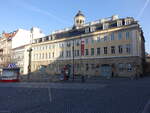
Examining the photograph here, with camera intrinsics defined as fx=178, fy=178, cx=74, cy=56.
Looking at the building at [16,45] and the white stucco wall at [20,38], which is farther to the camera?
the white stucco wall at [20,38]

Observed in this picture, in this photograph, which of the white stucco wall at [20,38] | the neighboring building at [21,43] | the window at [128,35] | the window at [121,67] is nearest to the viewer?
the window at [128,35]

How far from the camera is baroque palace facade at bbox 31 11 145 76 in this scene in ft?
144

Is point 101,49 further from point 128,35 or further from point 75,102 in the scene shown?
point 75,102

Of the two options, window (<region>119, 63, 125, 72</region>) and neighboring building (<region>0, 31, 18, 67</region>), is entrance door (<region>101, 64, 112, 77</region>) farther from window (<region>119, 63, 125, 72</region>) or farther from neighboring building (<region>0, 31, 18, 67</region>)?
neighboring building (<region>0, 31, 18, 67</region>)

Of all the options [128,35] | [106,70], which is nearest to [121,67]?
[106,70]

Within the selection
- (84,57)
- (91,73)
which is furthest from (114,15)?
(91,73)

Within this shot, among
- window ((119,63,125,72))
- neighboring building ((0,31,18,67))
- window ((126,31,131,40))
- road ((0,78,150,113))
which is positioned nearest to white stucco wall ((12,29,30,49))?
neighboring building ((0,31,18,67))

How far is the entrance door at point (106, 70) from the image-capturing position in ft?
153

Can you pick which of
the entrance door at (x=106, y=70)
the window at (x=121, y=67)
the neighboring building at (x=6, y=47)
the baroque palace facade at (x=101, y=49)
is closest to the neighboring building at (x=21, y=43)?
the neighboring building at (x=6, y=47)

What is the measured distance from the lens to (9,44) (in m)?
78.4

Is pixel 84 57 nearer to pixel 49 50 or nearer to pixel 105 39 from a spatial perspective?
pixel 105 39

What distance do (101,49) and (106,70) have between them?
6.26 meters

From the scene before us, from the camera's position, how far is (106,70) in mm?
47812

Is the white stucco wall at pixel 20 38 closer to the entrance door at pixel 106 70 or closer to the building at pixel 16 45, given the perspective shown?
the building at pixel 16 45
